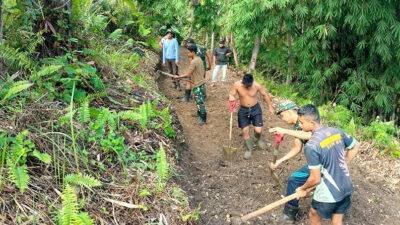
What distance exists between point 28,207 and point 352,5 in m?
9.27

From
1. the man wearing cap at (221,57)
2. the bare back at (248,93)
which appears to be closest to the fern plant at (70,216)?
the bare back at (248,93)

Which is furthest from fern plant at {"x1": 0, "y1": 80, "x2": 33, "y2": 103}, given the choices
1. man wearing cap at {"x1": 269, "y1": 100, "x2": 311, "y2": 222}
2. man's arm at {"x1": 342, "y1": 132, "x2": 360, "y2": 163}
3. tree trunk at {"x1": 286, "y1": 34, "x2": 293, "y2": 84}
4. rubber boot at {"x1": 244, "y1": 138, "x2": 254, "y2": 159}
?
tree trunk at {"x1": 286, "y1": 34, "x2": 293, "y2": 84}

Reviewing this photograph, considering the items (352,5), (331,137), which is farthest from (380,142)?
(331,137)

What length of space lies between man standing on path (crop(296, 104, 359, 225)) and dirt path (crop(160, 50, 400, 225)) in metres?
1.10

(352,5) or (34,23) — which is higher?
(34,23)

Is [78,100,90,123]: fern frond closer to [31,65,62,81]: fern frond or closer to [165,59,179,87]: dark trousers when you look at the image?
[31,65,62,81]: fern frond

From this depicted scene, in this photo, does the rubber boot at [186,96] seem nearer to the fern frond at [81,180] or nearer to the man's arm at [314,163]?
the man's arm at [314,163]

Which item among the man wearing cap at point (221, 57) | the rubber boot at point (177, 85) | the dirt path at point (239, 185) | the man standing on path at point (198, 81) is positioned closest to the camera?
the dirt path at point (239, 185)

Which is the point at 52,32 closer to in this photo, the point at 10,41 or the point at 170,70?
the point at 10,41

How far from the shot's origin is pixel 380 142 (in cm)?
897

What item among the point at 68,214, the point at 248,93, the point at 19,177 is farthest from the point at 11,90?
the point at 248,93

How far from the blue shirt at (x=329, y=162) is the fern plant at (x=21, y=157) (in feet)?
9.22

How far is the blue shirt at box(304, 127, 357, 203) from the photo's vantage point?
4.76 metres

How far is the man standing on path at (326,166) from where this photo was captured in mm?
4766
